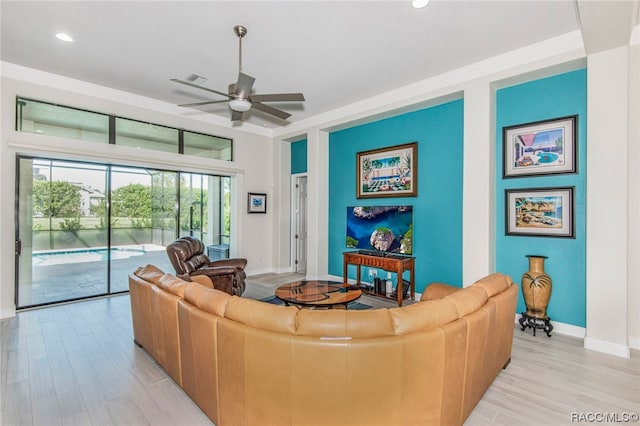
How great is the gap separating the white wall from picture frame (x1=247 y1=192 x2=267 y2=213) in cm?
12

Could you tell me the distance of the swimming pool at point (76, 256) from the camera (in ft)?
14.6

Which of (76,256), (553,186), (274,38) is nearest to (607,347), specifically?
(553,186)

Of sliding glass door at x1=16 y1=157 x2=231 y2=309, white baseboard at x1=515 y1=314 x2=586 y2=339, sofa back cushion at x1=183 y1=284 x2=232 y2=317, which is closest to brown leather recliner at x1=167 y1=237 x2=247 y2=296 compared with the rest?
sliding glass door at x1=16 y1=157 x2=231 y2=309

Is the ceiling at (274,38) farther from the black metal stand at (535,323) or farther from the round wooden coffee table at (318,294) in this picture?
the black metal stand at (535,323)

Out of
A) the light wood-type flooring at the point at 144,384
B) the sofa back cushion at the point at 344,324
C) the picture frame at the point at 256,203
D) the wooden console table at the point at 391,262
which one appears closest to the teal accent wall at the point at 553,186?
the light wood-type flooring at the point at 144,384

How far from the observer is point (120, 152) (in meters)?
4.79

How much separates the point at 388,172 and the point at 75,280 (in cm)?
549

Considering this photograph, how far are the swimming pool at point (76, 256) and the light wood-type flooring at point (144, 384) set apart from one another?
51.3 inches

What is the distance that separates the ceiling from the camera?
2830 mm

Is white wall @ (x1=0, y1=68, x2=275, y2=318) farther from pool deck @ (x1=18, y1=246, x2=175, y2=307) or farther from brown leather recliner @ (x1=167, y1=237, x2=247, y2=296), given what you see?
brown leather recliner @ (x1=167, y1=237, x2=247, y2=296)

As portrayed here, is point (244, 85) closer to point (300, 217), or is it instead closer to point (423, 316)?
point (423, 316)

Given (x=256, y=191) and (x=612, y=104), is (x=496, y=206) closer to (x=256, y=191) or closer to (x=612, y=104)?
(x=612, y=104)

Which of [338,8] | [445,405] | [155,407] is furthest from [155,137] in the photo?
[445,405]

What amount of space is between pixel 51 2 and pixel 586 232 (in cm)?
576
